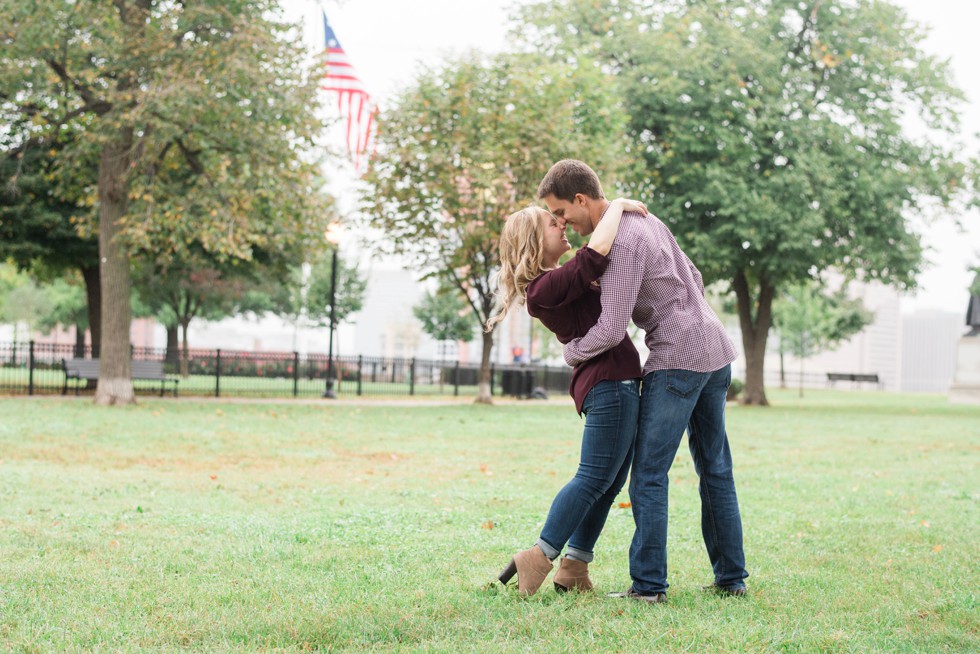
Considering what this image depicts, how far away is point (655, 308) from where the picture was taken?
4.10 m

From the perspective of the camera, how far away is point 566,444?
1330cm

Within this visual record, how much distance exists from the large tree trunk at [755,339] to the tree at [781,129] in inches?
38.2

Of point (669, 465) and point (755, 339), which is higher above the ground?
point (755, 339)

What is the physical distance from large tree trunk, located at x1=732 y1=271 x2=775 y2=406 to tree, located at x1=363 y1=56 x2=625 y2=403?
7444 mm

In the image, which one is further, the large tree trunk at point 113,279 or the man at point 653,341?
the large tree trunk at point 113,279

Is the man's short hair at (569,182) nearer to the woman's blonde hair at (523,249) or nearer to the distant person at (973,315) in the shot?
the woman's blonde hair at (523,249)

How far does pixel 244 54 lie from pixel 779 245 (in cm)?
1331

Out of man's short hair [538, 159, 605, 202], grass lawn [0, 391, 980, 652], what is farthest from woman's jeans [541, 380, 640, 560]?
man's short hair [538, 159, 605, 202]

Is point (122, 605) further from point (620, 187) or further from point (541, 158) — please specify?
point (620, 187)

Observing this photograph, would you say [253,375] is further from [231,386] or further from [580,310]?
[580,310]

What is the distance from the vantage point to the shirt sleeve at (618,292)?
12.9 feet

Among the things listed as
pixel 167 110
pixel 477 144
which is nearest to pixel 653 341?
pixel 167 110

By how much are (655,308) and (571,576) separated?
4.02 ft

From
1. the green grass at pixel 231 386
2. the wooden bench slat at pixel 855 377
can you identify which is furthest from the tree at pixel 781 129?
the wooden bench slat at pixel 855 377
